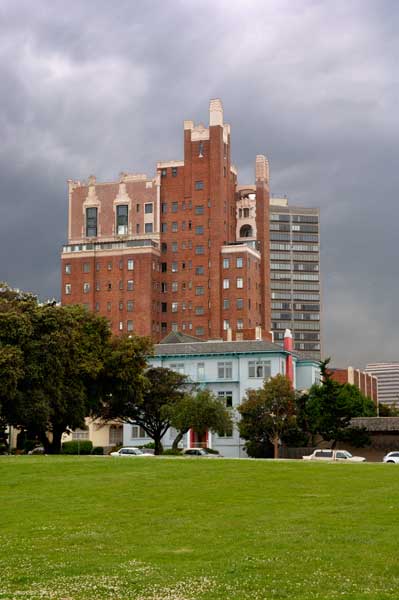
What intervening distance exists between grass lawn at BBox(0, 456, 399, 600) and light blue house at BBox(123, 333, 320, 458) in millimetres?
58585

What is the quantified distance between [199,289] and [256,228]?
2363 centimetres

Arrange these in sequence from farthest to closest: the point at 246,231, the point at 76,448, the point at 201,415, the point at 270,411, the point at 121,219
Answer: the point at 246,231, the point at 121,219, the point at 76,448, the point at 270,411, the point at 201,415

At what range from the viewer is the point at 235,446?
101312 millimetres

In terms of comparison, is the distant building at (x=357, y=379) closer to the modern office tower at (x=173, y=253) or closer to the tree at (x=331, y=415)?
the modern office tower at (x=173, y=253)

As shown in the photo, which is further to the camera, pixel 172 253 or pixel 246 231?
pixel 246 231

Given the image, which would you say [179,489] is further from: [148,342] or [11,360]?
[148,342]

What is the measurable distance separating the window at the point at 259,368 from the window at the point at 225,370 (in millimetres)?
2300

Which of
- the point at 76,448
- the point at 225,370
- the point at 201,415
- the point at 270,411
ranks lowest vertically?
the point at 76,448

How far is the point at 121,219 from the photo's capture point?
180625 millimetres

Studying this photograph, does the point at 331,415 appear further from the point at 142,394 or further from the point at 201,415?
the point at 142,394

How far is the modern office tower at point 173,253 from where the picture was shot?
172m

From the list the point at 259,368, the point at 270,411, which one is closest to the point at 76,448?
the point at 259,368

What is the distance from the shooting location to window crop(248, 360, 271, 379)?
103000 mm

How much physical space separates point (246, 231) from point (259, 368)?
90.8 metres
